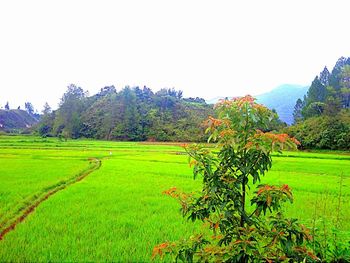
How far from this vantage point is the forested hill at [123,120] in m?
65.9

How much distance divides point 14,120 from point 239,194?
415ft

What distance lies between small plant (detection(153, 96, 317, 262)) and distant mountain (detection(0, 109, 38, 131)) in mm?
111549

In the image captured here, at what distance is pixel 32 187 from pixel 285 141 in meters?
11.2

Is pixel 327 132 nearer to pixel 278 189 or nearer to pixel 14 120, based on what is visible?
pixel 278 189

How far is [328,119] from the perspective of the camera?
44.7 m

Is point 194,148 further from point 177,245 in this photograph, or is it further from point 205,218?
point 177,245

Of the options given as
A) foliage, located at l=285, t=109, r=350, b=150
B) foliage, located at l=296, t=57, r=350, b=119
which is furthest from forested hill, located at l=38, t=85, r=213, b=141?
foliage, located at l=285, t=109, r=350, b=150

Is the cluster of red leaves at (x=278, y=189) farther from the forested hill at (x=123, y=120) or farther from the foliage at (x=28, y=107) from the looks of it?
the foliage at (x=28, y=107)

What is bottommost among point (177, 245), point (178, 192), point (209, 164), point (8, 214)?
point (8, 214)

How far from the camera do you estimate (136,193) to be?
10891 mm

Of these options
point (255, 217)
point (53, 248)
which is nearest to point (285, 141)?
point (255, 217)

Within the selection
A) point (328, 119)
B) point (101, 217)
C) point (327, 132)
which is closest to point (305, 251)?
point (101, 217)

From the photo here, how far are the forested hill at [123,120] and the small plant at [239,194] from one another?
185 feet

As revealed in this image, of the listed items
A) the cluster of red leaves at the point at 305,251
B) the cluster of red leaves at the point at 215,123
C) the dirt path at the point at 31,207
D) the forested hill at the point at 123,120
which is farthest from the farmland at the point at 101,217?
the forested hill at the point at 123,120
